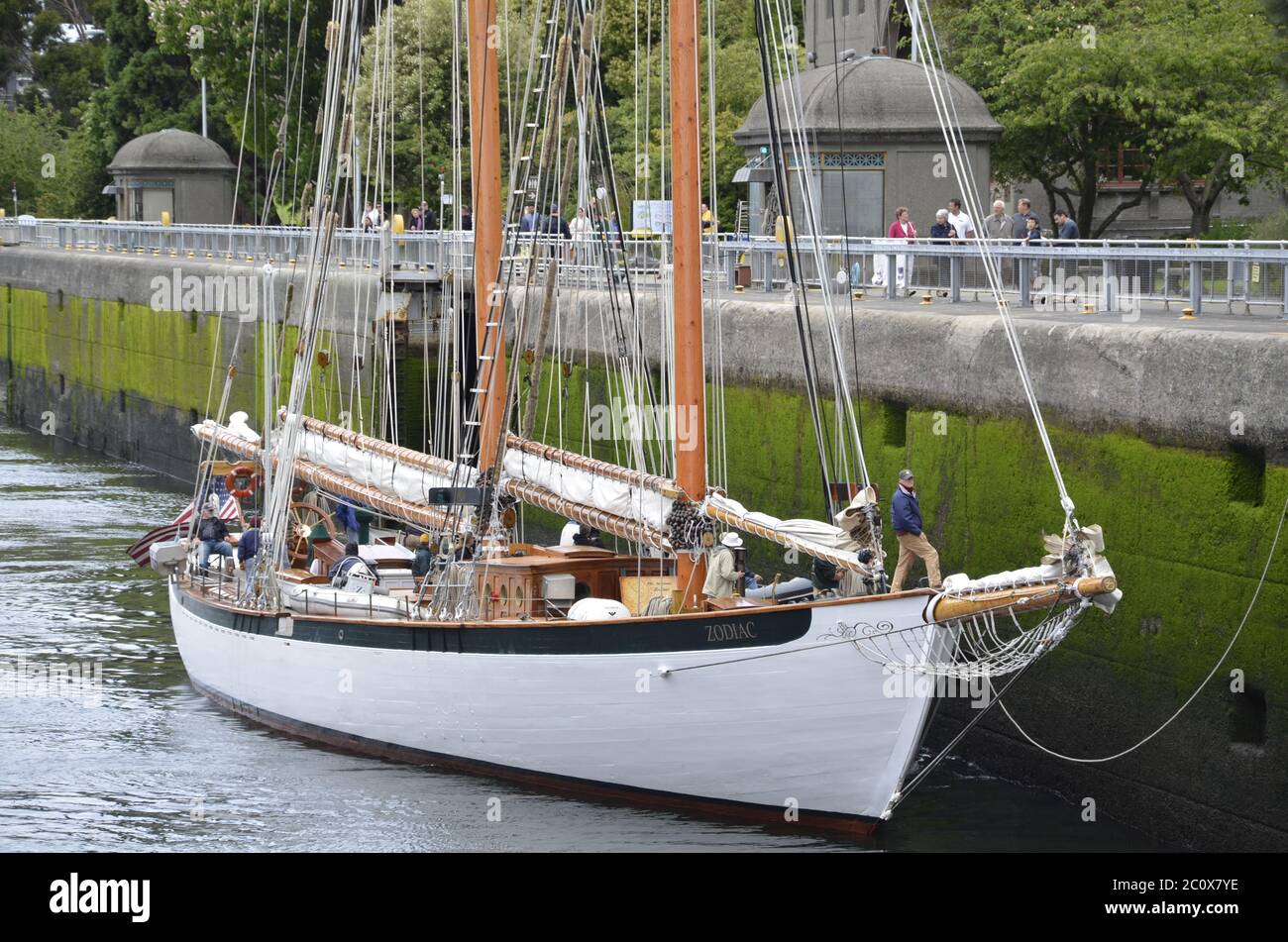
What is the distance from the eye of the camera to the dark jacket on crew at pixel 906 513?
819 inches

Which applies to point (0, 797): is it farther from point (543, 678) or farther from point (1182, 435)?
point (1182, 435)

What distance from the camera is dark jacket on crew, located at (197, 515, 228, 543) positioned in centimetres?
2700

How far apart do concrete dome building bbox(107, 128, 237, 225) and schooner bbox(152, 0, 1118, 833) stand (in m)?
43.7

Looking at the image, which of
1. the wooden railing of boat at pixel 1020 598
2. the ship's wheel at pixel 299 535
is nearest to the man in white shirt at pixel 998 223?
the ship's wheel at pixel 299 535

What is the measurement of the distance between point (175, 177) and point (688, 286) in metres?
50.4

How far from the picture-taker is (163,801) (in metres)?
21.0

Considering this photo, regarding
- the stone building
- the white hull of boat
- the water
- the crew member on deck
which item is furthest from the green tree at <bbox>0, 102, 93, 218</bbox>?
the white hull of boat

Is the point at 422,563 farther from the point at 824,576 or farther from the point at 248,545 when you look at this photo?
the point at 824,576

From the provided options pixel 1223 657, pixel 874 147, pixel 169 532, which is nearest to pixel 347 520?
pixel 169 532

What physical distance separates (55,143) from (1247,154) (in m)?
60.2

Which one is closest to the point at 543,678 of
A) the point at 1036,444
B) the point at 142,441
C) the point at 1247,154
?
the point at 1036,444

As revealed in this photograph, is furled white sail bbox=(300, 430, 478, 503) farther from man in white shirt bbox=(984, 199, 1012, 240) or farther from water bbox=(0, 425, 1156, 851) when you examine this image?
man in white shirt bbox=(984, 199, 1012, 240)

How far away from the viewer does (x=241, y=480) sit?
2789cm

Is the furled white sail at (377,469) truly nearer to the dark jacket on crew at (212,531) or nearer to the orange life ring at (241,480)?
the orange life ring at (241,480)
